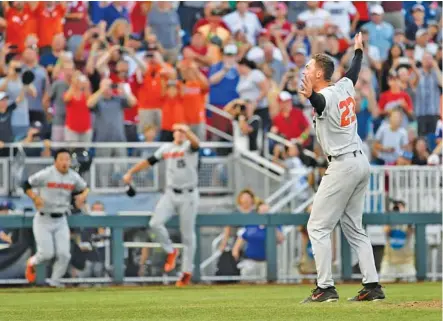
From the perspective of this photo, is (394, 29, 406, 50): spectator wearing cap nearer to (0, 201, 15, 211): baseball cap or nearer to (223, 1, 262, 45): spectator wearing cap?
(223, 1, 262, 45): spectator wearing cap

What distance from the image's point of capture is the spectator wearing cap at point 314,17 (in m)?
23.5

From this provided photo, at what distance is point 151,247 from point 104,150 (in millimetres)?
2203

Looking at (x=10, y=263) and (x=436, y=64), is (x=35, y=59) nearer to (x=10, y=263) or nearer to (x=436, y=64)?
(x=10, y=263)

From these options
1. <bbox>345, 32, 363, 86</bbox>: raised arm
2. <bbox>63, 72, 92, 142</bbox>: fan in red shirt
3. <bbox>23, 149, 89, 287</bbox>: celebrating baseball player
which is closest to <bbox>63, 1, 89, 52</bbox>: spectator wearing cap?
<bbox>63, 72, 92, 142</bbox>: fan in red shirt

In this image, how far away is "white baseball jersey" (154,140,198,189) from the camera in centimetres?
1797

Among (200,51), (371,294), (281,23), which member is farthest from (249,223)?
(371,294)

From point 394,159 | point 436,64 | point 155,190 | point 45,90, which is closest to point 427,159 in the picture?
point 394,159

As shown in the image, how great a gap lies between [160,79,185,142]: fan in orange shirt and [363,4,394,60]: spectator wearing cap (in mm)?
5080

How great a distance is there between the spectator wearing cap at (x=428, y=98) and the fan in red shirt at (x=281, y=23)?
2600mm

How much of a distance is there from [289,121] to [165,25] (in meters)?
2.75

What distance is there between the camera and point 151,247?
18.4 m

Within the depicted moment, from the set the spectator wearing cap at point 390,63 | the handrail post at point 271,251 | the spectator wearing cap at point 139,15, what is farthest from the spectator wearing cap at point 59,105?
the spectator wearing cap at point 390,63

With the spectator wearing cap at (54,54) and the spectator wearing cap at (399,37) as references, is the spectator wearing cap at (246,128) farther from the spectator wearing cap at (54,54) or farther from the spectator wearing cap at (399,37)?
the spectator wearing cap at (399,37)

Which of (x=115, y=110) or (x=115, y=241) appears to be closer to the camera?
(x=115, y=241)
